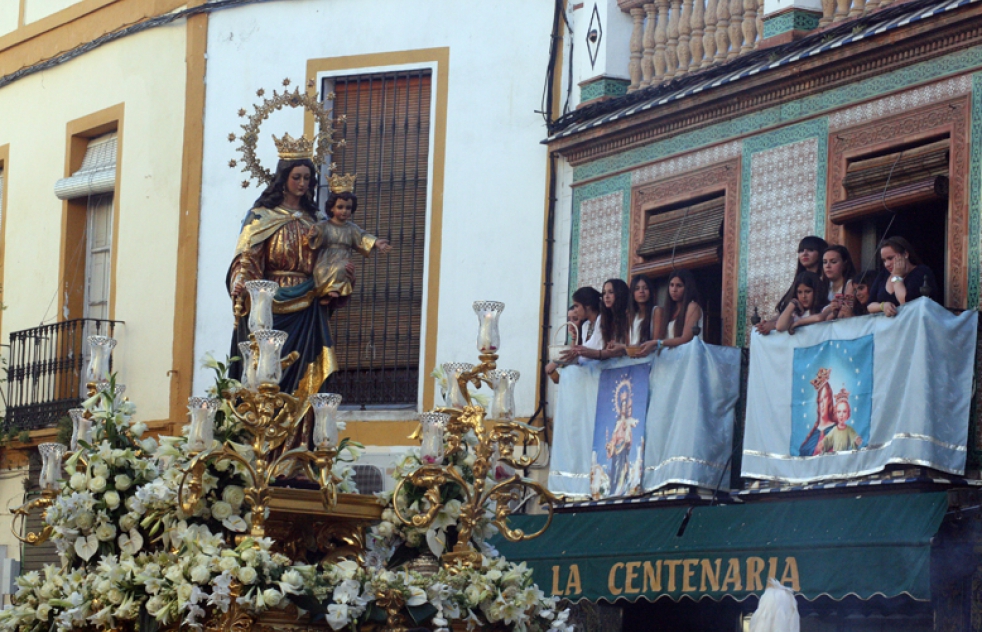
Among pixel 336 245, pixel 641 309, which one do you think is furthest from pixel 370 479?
pixel 336 245

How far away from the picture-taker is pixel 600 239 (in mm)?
14500

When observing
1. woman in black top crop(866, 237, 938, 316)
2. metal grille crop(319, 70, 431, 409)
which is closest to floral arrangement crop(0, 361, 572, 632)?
woman in black top crop(866, 237, 938, 316)

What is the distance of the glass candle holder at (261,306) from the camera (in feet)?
24.6

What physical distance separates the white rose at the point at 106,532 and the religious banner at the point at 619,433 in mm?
5901

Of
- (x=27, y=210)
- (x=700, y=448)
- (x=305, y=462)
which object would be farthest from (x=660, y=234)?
(x=27, y=210)

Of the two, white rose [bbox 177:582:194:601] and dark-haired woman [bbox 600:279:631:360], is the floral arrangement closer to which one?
white rose [bbox 177:582:194:601]

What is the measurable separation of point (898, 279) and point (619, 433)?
2858 mm

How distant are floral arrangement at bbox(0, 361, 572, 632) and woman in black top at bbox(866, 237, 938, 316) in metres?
3.93

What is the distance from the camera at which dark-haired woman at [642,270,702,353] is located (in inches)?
517

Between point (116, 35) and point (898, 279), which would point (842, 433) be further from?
point (116, 35)

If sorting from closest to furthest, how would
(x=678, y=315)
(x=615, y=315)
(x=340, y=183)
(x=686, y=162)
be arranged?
(x=340, y=183) < (x=678, y=315) < (x=686, y=162) < (x=615, y=315)

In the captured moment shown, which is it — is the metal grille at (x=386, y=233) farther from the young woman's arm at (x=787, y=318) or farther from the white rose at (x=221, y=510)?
the white rose at (x=221, y=510)

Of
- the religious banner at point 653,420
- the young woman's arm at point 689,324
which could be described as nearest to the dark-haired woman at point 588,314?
the religious banner at point 653,420

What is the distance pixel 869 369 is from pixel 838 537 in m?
1.09
